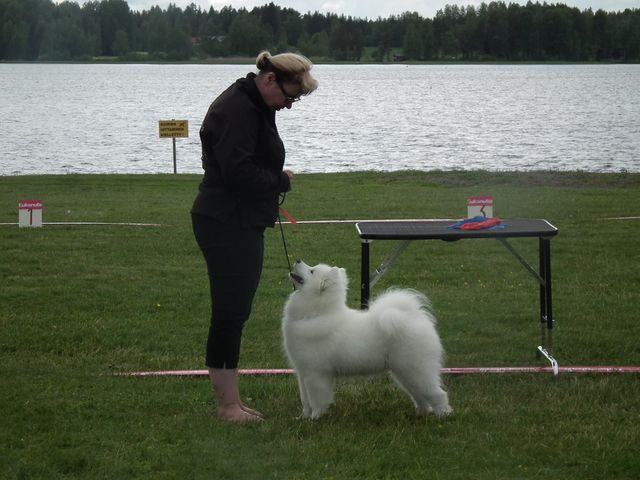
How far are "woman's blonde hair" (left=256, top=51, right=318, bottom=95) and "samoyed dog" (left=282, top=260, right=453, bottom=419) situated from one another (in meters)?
1.02

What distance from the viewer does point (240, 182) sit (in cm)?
506

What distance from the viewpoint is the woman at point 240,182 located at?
5059mm

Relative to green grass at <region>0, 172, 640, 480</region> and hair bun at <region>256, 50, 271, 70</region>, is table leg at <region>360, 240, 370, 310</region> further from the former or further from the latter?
hair bun at <region>256, 50, 271, 70</region>

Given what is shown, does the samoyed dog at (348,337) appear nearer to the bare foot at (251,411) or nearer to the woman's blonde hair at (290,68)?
the bare foot at (251,411)

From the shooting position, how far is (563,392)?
245 inches

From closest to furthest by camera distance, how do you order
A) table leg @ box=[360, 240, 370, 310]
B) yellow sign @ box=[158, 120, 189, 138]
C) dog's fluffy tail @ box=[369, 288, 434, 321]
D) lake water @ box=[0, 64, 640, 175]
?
1. dog's fluffy tail @ box=[369, 288, 434, 321]
2. table leg @ box=[360, 240, 370, 310]
3. yellow sign @ box=[158, 120, 189, 138]
4. lake water @ box=[0, 64, 640, 175]

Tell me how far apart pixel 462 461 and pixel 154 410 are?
2.03 meters

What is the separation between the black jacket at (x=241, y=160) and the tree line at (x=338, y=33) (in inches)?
4492

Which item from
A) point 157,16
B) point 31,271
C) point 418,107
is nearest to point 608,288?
point 31,271

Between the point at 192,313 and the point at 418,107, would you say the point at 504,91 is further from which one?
the point at 192,313

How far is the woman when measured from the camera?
5.06m

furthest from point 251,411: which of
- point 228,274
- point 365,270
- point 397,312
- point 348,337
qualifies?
point 365,270

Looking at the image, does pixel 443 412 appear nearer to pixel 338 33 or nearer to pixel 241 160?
pixel 241 160

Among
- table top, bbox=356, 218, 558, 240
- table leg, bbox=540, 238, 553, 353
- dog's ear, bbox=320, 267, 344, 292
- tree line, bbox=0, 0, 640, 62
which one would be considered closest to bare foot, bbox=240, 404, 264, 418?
dog's ear, bbox=320, 267, 344, 292
